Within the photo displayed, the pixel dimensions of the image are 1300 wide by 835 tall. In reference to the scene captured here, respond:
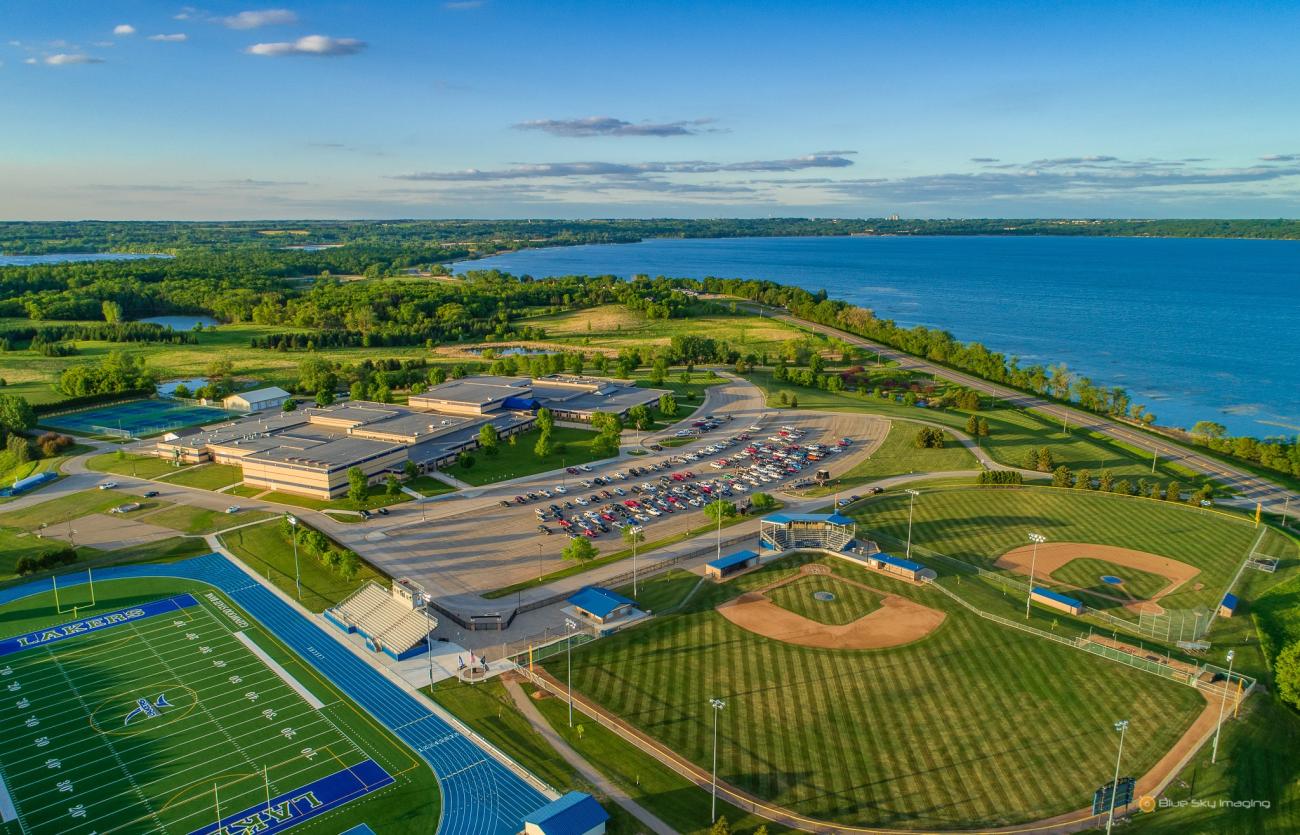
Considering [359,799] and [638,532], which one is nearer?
[359,799]

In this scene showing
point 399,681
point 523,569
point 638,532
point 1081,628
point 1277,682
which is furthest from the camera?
point 638,532

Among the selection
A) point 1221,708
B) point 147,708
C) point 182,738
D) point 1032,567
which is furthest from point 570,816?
point 1032,567

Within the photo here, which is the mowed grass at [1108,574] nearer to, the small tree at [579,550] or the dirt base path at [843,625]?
the dirt base path at [843,625]

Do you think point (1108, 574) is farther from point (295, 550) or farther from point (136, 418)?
point (136, 418)

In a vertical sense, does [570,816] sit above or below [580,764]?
above

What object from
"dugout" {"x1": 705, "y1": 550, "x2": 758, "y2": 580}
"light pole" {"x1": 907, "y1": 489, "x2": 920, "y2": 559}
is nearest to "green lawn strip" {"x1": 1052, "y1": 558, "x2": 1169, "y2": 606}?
"light pole" {"x1": 907, "y1": 489, "x2": 920, "y2": 559}

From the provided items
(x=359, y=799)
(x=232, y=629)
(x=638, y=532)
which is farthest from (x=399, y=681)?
(x=638, y=532)

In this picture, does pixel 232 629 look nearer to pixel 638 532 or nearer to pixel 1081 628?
pixel 638 532
